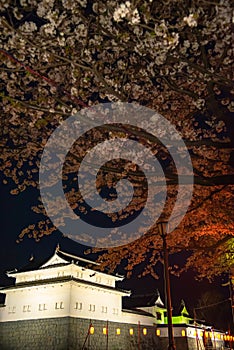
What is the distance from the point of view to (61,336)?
29.0 m

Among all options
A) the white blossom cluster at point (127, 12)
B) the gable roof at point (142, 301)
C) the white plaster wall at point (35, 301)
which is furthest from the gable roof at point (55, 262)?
the white blossom cluster at point (127, 12)

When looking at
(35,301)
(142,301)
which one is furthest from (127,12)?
(142,301)

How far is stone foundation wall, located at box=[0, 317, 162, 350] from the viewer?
95.1ft

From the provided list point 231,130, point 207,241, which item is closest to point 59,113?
point 231,130

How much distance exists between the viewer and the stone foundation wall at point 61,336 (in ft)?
95.1

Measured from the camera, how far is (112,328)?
33.5 metres

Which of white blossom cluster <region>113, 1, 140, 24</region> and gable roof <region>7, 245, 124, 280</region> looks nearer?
white blossom cluster <region>113, 1, 140, 24</region>

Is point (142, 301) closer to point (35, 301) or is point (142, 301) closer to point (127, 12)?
point (35, 301)

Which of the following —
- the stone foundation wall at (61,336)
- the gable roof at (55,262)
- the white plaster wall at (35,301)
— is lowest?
the stone foundation wall at (61,336)

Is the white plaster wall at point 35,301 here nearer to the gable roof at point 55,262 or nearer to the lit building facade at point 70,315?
the lit building facade at point 70,315

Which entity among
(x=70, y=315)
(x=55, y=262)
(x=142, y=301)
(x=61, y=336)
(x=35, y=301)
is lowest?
(x=61, y=336)

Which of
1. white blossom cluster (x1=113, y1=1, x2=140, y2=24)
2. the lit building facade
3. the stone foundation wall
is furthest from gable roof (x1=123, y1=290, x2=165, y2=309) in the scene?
white blossom cluster (x1=113, y1=1, x2=140, y2=24)

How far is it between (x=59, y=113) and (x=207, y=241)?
1057 centimetres

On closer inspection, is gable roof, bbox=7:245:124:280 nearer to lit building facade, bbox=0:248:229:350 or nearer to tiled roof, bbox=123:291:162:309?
lit building facade, bbox=0:248:229:350
